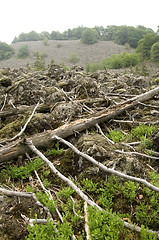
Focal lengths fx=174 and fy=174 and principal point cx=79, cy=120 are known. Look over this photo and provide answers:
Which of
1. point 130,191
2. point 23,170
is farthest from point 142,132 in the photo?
point 23,170

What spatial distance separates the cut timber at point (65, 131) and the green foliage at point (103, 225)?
5.09ft

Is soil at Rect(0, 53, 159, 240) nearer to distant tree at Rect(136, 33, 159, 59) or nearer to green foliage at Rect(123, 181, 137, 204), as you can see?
green foliage at Rect(123, 181, 137, 204)

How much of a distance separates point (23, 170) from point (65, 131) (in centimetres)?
99

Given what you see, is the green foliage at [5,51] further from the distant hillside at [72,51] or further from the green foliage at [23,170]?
the green foliage at [23,170]

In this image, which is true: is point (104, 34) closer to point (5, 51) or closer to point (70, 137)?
point (5, 51)

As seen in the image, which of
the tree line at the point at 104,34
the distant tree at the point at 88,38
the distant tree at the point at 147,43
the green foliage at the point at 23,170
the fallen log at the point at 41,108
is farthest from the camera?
the distant tree at the point at 88,38

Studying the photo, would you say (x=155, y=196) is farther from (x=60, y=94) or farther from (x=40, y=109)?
(x=60, y=94)

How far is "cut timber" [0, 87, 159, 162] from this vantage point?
2799 mm

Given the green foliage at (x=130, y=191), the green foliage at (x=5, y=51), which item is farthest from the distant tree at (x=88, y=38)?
the green foliage at (x=130, y=191)

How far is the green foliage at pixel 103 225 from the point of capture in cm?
156

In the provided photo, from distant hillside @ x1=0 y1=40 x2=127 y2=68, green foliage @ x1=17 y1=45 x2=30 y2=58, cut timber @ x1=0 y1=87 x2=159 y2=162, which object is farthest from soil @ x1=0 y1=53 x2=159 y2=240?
green foliage @ x1=17 y1=45 x2=30 y2=58

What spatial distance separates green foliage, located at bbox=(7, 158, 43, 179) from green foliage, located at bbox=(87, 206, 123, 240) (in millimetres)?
1237

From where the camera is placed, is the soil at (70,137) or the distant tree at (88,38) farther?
the distant tree at (88,38)

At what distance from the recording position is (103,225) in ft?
5.47
